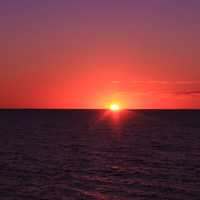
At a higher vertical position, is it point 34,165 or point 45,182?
point 34,165

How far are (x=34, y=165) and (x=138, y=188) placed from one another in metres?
16.6

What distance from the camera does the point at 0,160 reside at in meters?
52.0

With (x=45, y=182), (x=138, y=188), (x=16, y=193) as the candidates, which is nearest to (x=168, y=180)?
(x=138, y=188)

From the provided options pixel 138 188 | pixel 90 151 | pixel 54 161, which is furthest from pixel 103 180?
pixel 90 151

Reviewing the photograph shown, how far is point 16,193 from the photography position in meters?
33.6

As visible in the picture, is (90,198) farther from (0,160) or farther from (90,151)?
(90,151)

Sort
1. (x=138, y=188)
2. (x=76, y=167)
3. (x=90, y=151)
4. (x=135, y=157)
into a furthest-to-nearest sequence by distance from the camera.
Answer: (x=90, y=151)
(x=135, y=157)
(x=76, y=167)
(x=138, y=188)

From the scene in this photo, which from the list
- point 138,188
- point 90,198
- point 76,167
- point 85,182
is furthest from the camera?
point 76,167

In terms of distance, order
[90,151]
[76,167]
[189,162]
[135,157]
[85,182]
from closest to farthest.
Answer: [85,182] < [76,167] < [189,162] < [135,157] < [90,151]

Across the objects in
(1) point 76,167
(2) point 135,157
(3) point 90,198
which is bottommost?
(3) point 90,198

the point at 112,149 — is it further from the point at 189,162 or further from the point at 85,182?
the point at 85,182

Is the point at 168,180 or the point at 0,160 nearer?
the point at 168,180

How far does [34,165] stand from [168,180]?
1700 cm

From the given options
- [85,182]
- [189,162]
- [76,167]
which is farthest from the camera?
[189,162]
